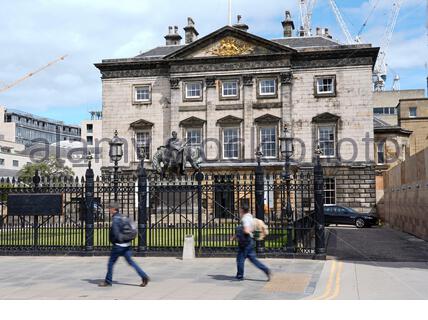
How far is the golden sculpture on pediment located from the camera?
47.7 m

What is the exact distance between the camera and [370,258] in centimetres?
1741

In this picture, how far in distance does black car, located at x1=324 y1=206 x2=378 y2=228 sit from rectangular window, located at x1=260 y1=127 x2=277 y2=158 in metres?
10.1

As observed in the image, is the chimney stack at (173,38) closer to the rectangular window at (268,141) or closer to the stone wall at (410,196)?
the rectangular window at (268,141)

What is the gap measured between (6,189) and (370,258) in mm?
12083

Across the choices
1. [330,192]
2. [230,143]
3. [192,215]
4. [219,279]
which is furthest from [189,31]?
[219,279]

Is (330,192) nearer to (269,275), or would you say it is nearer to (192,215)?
(192,215)

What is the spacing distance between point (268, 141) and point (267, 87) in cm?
463

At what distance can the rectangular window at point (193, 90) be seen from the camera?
4866cm

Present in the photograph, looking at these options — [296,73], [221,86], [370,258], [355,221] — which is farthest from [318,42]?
[370,258]

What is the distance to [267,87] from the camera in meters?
47.5

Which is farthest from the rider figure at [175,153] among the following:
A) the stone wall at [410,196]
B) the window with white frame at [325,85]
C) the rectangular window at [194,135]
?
the window with white frame at [325,85]

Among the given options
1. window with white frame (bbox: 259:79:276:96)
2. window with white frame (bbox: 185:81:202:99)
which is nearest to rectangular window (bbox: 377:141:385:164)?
window with white frame (bbox: 259:79:276:96)

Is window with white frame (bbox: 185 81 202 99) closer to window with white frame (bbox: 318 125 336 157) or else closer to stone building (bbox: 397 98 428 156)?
window with white frame (bbox: 318 125 336 157)
